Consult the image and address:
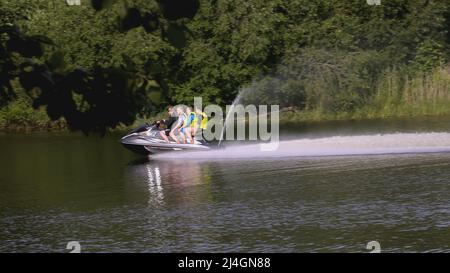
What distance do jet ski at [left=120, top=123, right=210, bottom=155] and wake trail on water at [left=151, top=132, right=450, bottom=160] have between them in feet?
0.64

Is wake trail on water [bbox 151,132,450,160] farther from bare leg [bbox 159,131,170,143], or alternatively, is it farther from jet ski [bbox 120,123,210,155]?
bare leg [bbox 159,131,170,143]

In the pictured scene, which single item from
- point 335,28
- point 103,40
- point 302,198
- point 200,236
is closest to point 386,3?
point 335,28

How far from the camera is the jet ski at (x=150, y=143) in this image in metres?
27.4

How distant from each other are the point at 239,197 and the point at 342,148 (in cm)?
840

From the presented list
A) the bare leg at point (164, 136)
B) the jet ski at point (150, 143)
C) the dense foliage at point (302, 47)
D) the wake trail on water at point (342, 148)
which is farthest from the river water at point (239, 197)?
the dense foliage at point (302, 47)

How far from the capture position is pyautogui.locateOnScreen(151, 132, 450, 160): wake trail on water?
86.8 ft

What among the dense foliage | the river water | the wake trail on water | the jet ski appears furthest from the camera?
the dense foliage

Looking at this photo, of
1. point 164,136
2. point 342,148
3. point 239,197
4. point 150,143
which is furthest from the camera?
point 164,136

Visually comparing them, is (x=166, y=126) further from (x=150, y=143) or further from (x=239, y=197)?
(x=239, y=197)

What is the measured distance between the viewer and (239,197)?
19.4 meters

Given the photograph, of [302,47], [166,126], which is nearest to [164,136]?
[166,126]

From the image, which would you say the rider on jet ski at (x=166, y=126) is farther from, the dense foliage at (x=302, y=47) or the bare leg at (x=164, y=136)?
the dense foliage at (x=302, y=47)

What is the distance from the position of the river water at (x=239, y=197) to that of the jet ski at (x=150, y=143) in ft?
0.95

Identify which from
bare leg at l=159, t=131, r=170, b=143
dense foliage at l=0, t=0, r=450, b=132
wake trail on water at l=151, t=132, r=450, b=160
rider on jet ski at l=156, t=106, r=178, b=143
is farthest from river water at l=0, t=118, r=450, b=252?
dense foliage at l=0, t=0, r=450, b=132
